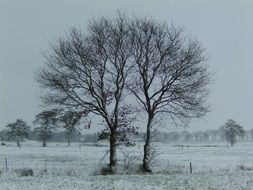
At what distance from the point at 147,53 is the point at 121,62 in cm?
199

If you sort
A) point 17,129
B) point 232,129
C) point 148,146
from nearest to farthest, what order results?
point 148,146 < point 232,129 < point 17,129

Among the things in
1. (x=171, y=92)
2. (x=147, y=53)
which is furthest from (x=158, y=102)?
(x=147, y=53)

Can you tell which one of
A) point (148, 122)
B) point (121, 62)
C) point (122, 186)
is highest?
point (121, 62)

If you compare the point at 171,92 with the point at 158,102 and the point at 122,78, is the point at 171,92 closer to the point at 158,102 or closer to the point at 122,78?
the point at 158,102

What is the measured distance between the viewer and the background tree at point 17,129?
463ft

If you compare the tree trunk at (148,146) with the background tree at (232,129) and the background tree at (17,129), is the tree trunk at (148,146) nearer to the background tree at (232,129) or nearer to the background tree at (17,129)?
the background tree at (232,129)

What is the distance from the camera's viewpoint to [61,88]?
3247 cm

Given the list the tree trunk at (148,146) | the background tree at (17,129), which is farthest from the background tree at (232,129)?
the tree trunk at (148,146)

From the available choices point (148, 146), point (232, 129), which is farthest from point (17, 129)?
point (148, 146)

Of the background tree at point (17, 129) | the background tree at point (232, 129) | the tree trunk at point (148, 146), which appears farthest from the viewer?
the background tree at point (17, 129)

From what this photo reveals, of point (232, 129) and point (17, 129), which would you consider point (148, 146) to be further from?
point (17, 129)

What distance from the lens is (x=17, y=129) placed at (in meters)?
141

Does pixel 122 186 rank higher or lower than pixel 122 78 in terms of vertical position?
lower

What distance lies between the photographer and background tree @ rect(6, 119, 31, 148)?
463ft
